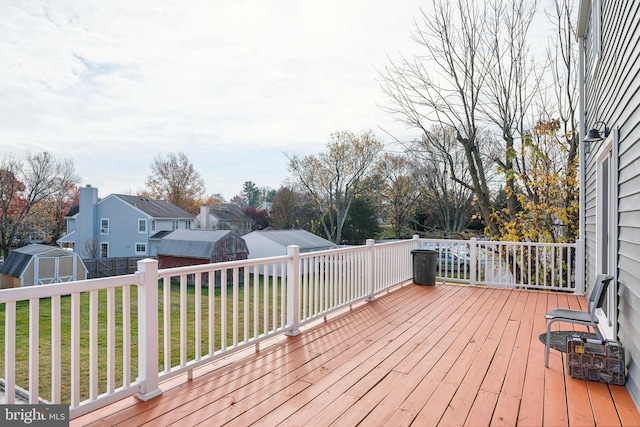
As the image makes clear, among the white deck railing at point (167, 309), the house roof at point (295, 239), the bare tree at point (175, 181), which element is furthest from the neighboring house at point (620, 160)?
the bare tree at point (175, 181)

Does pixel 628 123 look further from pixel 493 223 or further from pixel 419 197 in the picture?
pixel 419 197

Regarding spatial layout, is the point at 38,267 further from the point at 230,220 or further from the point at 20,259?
the point at 230,220

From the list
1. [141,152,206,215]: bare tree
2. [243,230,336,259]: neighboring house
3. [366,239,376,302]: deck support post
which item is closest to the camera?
[366,239,376,302]: deck support post

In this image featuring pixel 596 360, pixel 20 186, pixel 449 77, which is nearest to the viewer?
pixel 596 360

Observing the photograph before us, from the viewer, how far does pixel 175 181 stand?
32125mm

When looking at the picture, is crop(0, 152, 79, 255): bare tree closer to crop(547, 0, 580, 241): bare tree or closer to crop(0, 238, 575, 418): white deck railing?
crop(0, 238, 575, 418): white deck railing

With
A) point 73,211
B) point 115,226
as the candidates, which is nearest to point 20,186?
point 73,211

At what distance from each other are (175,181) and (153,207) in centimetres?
740

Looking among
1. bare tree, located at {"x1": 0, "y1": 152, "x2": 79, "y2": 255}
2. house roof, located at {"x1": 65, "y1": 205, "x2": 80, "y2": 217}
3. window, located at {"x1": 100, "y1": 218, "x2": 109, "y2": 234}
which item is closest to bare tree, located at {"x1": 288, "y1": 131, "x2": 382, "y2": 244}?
window, located at {"x1": 100, "y1": 218, "x2": 109, "y2": 234}

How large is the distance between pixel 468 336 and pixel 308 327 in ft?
5.83

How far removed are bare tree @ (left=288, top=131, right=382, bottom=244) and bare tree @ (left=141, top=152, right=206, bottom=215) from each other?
13438mm

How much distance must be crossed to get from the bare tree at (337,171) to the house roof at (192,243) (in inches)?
312

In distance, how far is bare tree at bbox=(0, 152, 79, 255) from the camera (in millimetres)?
20766

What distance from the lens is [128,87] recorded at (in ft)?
44.3
